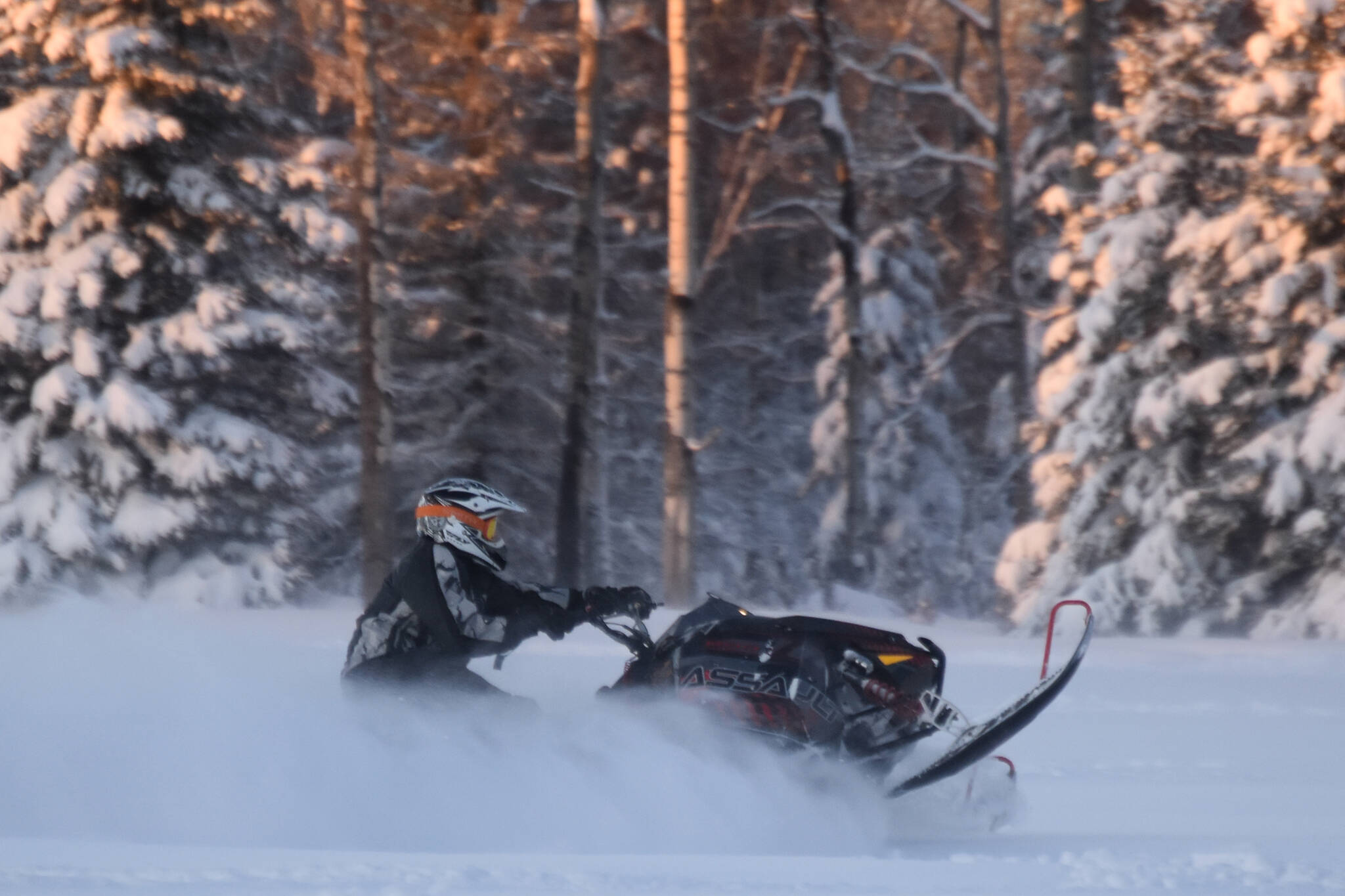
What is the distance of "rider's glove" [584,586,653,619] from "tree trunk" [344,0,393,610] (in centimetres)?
911

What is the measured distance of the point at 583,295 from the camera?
15.6 meters

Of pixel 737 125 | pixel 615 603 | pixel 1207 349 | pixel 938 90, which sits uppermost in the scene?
pixel 938 90

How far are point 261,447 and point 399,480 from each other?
15.8ft

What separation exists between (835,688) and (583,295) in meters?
10.2

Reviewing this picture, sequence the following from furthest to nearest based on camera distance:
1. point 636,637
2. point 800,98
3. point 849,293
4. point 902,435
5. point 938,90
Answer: point 902,435 → point 849,293 → point 938,90 → point 800,98 → point 636,637

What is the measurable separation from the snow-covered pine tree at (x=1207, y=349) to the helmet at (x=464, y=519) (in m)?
9.77

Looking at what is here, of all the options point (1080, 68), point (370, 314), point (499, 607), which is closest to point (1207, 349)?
point (1080, 68)

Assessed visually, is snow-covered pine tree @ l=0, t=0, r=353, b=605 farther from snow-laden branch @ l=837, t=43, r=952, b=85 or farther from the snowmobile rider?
the snowmobile rider

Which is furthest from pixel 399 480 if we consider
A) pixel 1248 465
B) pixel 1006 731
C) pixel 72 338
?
pixel 1006 731

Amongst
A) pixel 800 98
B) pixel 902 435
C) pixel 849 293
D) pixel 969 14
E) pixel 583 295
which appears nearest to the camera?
pixel 583 295

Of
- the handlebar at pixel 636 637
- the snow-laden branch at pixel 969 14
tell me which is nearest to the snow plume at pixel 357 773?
the handlebar at pixel 636 637

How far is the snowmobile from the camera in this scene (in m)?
5.82

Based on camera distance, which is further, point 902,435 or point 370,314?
point 902,435

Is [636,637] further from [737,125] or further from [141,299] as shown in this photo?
[737,125]
